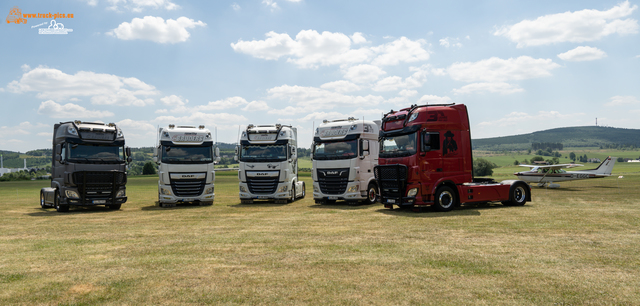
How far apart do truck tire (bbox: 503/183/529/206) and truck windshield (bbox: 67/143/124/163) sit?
1666 cm

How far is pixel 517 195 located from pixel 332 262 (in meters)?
12.6

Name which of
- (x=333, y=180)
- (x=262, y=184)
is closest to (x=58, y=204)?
(x=262, y=184)

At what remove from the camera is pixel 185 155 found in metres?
18.4

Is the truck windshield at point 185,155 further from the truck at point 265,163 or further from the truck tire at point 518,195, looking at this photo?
the truck tire at point 518,195

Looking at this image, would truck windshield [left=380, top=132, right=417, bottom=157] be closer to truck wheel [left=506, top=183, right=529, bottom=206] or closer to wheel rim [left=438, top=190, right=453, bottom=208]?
wheel rim [left=438, top=190, right=453, bottom=208]

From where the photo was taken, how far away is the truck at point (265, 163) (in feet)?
62.7

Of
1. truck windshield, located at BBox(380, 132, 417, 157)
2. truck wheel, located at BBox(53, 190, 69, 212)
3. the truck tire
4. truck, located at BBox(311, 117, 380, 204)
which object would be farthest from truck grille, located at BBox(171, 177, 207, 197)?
the truck tire

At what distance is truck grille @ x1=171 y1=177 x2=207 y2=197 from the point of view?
18266 millimetres

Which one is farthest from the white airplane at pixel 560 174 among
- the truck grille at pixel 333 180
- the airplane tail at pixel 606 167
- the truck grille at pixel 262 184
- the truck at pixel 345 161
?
the truck grille at pixel 262 184

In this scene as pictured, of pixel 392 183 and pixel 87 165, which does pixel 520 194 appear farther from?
pixel 87 165

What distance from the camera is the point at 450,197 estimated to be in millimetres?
14703

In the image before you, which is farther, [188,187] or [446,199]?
[188,187]

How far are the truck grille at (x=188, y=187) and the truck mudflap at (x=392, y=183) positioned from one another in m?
8.35

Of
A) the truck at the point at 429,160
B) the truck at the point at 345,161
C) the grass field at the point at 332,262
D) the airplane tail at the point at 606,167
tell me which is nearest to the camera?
the grass field at the point at 332,262
